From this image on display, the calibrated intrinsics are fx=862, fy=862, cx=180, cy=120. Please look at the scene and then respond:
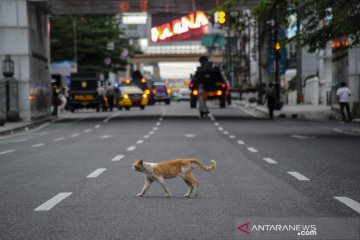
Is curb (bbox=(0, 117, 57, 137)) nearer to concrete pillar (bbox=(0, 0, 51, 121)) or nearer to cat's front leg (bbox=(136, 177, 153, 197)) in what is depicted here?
concrete pillar (bbox=(0, 0, 51, 121))

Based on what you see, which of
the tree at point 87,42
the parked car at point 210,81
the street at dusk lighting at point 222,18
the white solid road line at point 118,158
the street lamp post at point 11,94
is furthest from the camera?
the tree at point 87,42

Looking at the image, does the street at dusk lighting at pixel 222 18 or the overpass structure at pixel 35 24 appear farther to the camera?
the overpass structure at pixel 35 24

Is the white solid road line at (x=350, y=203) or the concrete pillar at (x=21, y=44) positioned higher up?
the concrete pillar at (x=21, y=44)

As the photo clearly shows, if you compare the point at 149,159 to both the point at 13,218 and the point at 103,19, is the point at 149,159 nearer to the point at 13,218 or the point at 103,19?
the point at 13,218

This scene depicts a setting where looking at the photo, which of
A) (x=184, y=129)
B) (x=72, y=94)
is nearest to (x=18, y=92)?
(x=184, y=129)

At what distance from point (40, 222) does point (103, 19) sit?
8389 centimetres

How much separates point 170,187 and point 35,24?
30.8 meters

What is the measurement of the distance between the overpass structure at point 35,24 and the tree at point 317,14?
33.8 ft

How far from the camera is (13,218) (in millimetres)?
9094

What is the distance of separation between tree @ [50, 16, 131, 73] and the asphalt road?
6560 cm

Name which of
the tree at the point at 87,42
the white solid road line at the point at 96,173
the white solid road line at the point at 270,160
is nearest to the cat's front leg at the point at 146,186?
the white solid road line at the point at 96,173

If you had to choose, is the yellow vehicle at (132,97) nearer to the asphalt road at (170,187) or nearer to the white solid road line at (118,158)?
the asphalt road at (170,187)

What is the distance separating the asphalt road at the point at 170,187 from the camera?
27.8 feet

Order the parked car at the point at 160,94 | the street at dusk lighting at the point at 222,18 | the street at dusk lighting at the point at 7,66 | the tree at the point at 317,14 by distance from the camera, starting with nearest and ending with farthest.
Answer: the tree at the point at 317,14, the street at dusk lighting at the point at 222,18, the street at dusk lighting at the point at 7,66, the parked car at the point at 160,94
